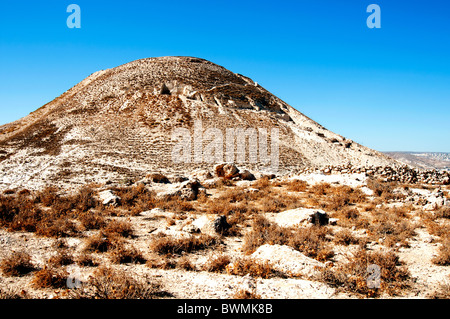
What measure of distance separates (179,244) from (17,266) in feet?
13.5

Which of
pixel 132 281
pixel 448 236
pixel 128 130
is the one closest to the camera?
pixel 132 281

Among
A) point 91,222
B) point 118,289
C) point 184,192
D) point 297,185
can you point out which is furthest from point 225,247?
point 297,185

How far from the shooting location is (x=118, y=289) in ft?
17.3

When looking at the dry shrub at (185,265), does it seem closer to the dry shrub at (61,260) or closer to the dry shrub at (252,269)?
the dry shrub at (252,269)

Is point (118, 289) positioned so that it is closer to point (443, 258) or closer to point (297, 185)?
point (443, 258)

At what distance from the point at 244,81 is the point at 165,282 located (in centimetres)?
6577

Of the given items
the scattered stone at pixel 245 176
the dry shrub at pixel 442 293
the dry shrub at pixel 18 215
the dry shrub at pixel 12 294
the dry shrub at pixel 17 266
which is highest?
the scattered stone at pixel 245 176

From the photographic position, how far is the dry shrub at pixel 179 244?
7.80m

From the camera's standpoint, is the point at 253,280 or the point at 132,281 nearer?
the point at 132,281

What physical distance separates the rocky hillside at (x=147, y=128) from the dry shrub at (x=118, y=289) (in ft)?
55.6

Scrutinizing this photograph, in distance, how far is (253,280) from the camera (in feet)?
19.8

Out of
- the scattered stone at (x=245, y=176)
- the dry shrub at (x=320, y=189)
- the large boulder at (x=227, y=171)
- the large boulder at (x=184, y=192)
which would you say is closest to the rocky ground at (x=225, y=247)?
the large boulder at (x=184, y=192)

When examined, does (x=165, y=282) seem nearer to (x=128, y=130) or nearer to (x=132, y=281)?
(x=132, y=281)
